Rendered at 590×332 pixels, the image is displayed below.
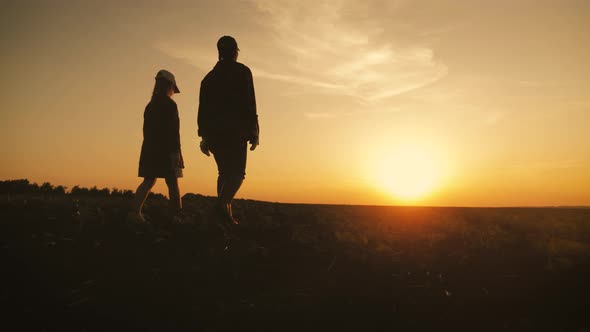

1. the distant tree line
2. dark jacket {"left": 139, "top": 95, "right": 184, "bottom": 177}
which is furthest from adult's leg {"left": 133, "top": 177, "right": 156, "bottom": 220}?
the distant tree line

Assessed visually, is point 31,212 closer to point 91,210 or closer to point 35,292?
point 91,210

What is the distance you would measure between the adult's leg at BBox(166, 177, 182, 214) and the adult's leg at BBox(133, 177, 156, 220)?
0.94ft

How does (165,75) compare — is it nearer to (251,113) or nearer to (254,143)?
(251,113)

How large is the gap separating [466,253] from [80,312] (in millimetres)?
4432

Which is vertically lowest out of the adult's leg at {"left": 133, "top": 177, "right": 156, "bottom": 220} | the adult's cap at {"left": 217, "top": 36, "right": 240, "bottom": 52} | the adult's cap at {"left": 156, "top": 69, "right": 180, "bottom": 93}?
the adult's leg at {"left": 133, "top": 177, "right": 156, "bottom": 220}

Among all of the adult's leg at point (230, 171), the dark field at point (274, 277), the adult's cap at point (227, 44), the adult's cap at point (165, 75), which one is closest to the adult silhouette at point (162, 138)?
the adult's cap at point (165, 75)

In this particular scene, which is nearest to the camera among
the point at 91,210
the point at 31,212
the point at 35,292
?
the point at 35,292

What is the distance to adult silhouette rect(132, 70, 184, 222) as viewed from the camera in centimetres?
698

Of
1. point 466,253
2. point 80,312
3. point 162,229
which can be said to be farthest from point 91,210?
point 466,253

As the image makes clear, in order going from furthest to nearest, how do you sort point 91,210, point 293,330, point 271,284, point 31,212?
point 91,210, point 31,212, point 271,284, point 293,330

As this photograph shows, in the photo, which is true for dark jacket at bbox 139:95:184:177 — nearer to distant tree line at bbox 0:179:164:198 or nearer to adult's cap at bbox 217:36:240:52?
adult's cap at bbox 217:36:240:52

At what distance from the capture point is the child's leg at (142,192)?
6389mm

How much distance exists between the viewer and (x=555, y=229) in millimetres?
7750

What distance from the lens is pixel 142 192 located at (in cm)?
670
